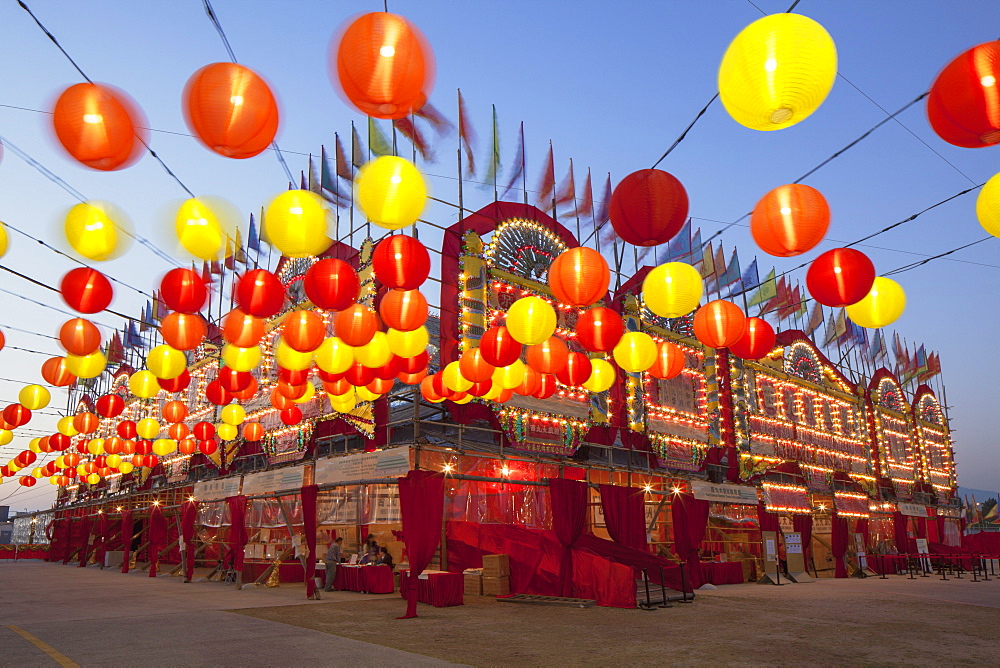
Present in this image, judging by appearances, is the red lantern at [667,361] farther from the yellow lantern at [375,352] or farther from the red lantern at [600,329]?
the yellow lantern at [375,352]

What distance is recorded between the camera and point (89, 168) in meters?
5.63

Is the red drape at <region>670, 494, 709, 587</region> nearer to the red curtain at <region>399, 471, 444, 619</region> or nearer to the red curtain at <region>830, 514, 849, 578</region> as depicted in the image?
the red curtain at <region>399, 471, 444, 619</region>

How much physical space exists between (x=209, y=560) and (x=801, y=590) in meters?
17.1

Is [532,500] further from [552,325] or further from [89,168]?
[89,168]

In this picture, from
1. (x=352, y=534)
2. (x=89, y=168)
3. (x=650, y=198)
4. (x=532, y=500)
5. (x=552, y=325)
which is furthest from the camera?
(x=352, y=534)

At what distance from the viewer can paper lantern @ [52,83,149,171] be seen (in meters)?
5.26

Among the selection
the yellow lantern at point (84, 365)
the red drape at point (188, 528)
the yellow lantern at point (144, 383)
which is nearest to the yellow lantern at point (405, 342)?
the yellow lantern at point (84, 365)

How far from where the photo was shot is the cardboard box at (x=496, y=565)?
13422 millimetres

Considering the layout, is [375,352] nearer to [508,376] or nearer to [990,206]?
[508,376]

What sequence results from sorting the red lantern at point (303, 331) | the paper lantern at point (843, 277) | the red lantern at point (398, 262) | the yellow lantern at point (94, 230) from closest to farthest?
1. the yellow lantern at point (94, 230)
2. the paper lantern at point (843, 277)
3. the red lantern at point (398, 262)
4. the red lantern at point (303, 331)

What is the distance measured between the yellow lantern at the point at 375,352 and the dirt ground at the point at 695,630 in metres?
4.00

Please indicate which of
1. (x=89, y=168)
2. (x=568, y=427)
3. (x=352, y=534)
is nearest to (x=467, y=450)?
(x=568, y=427)

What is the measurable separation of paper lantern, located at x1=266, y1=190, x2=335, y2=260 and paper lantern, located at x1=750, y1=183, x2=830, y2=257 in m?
4.66

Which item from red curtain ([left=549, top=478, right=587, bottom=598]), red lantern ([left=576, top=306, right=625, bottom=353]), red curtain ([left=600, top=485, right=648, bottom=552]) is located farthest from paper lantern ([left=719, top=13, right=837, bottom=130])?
red curtain ([left=600, top=485, right=648, bottom=552])
